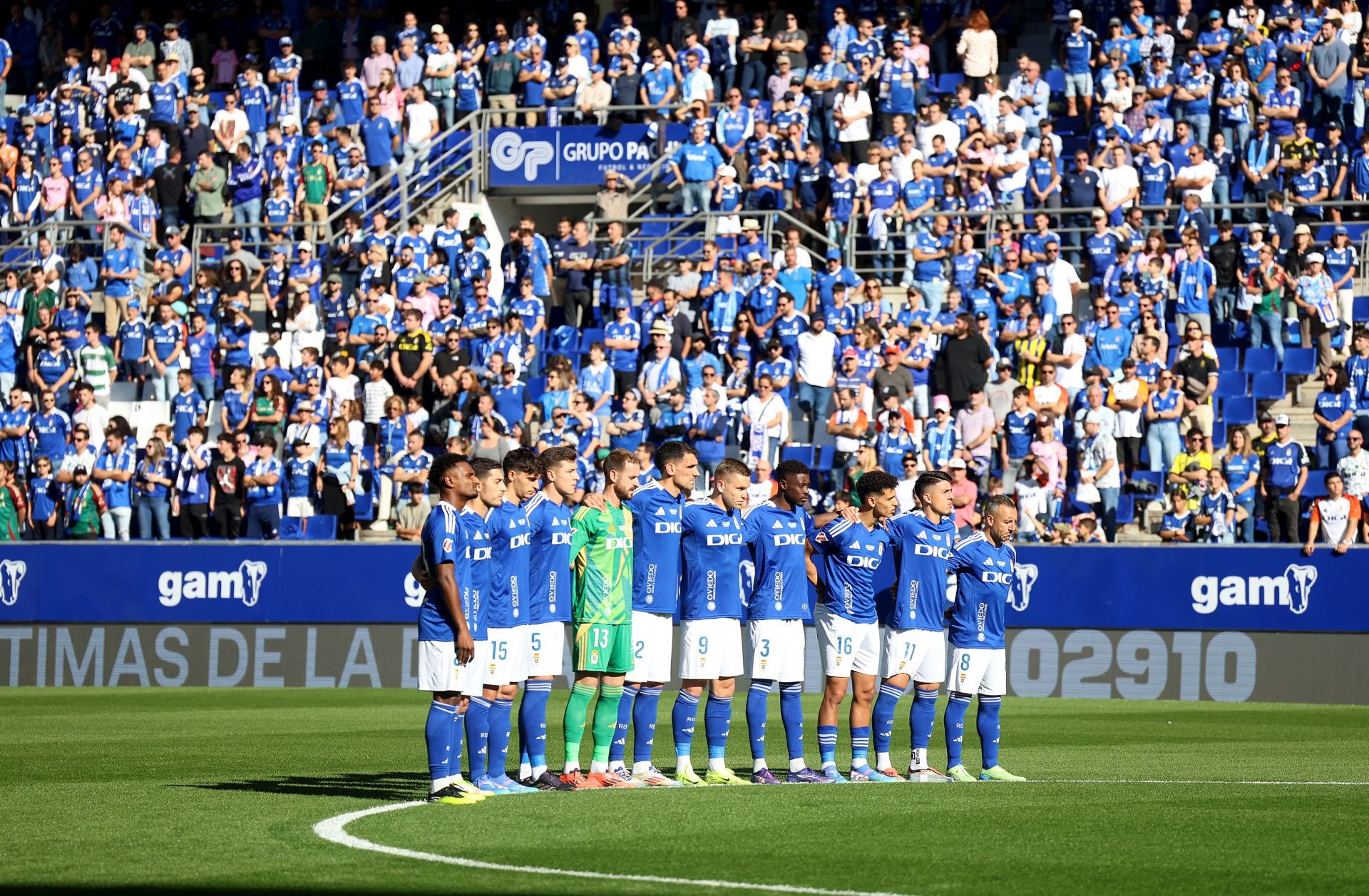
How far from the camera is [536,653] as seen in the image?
13.1 m

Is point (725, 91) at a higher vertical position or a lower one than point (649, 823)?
higher

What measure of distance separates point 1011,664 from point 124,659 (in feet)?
37.1

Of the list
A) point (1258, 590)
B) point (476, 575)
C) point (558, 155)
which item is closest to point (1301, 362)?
point (1258, 590)

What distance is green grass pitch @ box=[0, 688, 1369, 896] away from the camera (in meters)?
9.41

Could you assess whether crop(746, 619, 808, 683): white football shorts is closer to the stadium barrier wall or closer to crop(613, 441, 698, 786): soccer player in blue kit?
crop(613, 441, 698, 786): soccer player in blue kit

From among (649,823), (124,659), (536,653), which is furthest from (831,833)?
(124,659)

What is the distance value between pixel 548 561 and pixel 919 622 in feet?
9.21

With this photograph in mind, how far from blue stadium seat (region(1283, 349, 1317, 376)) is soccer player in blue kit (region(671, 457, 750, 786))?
578 inches

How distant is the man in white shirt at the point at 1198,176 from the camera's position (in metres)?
28.4

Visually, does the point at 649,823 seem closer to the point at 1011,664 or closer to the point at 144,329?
the point at 1011,664

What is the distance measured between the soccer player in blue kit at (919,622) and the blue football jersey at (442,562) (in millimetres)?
3465

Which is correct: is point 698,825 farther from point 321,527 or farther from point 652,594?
point 321,527

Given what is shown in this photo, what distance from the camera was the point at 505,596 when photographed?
500 inches

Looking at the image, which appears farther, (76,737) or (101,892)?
(76,737)
